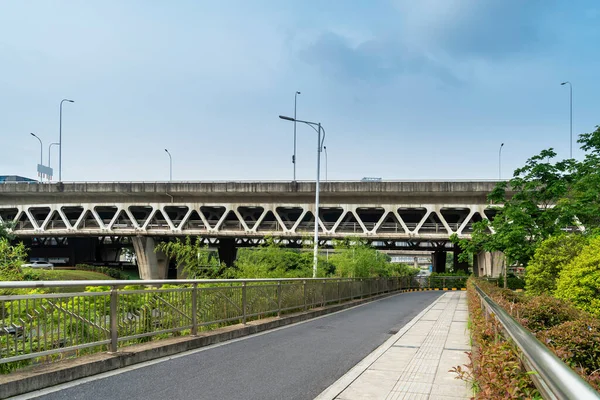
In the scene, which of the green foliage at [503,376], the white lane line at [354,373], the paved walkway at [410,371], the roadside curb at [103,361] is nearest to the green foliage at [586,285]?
the paved walkway at [410,371]

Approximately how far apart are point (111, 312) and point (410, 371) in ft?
15.6

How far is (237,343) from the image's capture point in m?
10.6

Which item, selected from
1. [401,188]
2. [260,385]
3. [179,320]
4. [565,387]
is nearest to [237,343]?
[179,320]

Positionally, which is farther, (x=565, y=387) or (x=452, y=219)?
(x=452, y=219)

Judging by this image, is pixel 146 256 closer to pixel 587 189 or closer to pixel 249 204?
pixel 249 204

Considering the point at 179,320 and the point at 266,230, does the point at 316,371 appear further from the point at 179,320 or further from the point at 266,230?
the point at 266,230

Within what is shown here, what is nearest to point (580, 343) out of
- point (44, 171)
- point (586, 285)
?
point (586, 285)

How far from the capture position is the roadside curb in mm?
6129

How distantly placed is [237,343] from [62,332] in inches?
161

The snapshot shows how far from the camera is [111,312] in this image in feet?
25.9

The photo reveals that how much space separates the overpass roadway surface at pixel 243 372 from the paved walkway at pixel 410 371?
0.30 metres

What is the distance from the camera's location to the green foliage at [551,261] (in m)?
19.4

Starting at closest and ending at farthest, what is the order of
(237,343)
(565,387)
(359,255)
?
(565,387)
(237,343)
(359,255)

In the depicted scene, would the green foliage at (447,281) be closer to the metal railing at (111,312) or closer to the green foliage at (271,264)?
the green foliage at (271,264)
